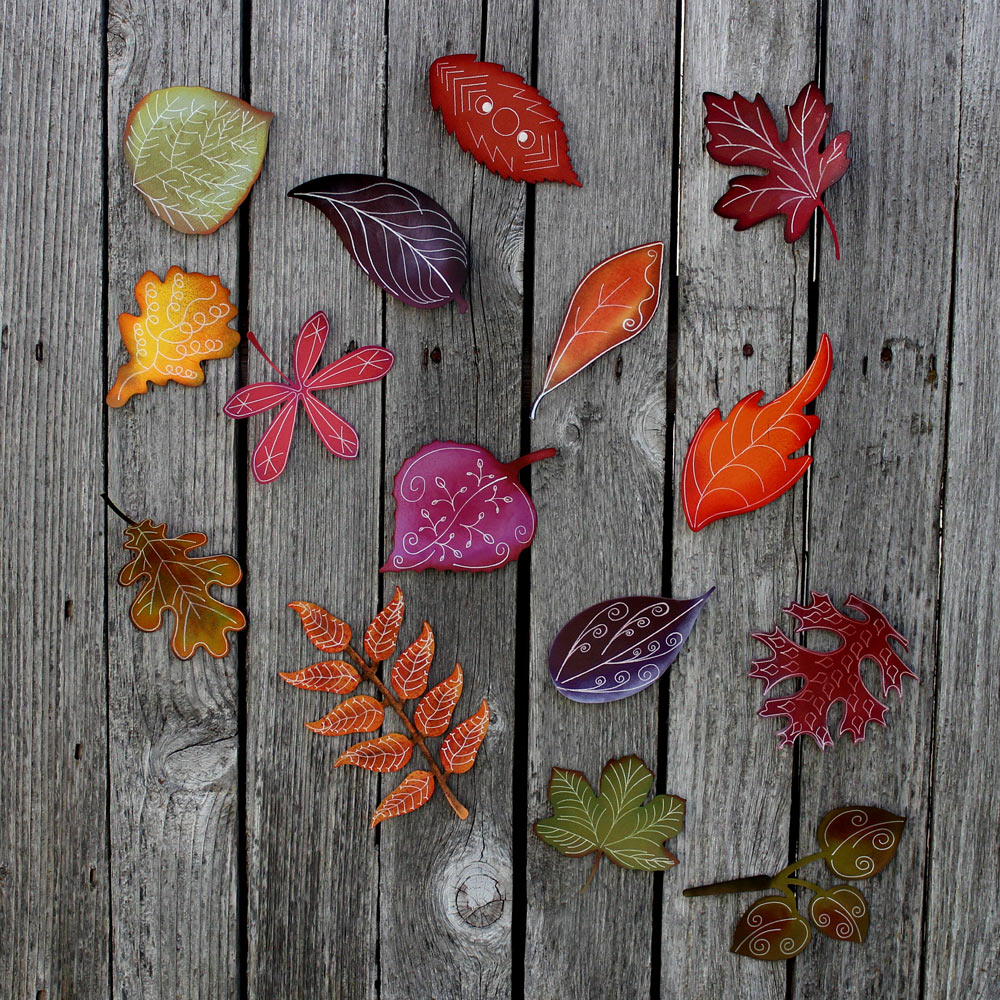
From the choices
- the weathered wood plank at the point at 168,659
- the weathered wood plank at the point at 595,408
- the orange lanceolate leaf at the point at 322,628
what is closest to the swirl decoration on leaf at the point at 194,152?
the weathered wood plank at the point at 168,659

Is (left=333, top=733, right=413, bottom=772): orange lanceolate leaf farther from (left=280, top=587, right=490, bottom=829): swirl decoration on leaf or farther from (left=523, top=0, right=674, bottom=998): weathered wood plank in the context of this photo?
(left=523, top=0, right=674, bottom=998): weathered wood plank

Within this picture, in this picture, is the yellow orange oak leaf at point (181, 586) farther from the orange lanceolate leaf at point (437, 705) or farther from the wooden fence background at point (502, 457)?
the orange lanceolate leaf at point (437, 705)

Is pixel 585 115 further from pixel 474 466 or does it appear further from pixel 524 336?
pixel 474 466

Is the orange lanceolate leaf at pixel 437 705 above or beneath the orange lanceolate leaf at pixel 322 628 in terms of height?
beneath

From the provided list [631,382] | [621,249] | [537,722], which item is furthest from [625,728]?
[621,249]

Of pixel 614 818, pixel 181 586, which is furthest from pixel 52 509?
pixel 614 818

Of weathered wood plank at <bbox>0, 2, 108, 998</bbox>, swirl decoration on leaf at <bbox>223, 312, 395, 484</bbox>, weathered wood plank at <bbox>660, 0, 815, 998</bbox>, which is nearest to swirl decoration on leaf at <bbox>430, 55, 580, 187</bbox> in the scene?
weathered wood plank at <bbox>660, 0, 815, 998</bbox>
